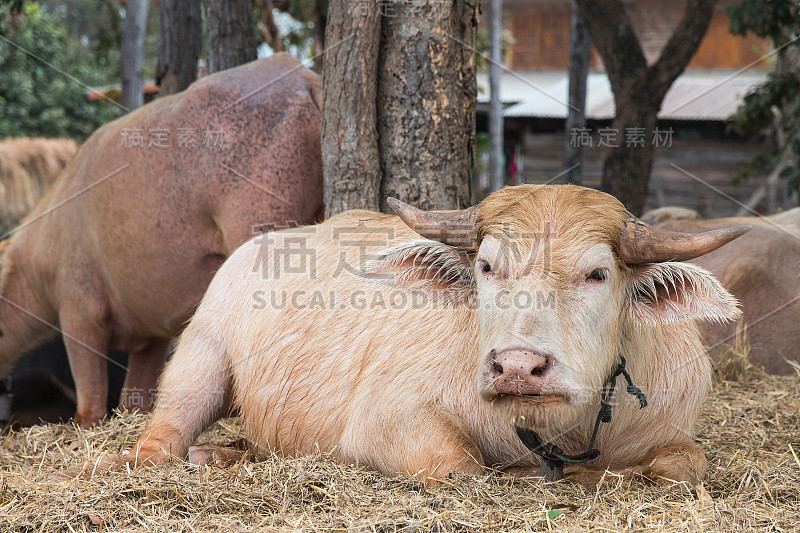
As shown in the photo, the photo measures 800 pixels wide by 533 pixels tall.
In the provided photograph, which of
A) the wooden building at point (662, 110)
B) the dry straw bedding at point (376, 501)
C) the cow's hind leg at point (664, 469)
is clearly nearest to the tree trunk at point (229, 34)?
the dry straw bedding at point (376, 501)

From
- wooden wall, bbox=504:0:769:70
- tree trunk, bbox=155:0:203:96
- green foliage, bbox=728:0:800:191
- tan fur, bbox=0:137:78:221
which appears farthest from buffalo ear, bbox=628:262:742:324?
wooden wall, bbox=504:0:769:70

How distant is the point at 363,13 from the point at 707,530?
3.40 meters

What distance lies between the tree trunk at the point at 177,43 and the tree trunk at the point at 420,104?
3.85 meters

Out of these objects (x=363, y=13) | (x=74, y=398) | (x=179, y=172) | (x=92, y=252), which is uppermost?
(x=363, y=13)

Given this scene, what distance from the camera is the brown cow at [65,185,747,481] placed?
9.27 ft

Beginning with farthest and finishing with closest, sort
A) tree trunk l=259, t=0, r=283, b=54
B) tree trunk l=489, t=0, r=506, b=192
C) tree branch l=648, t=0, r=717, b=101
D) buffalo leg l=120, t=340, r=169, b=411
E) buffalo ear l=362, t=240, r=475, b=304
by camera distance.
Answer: tree trunk l=489, t=0, r=506, b=192
tree trunk l=259, t=0, r=283, b=54
tree branch l=648, t=0, r=717, b=101
buffalo leg l=120, t=340, r=169, b=411
buffalo ear l=362, t=240, r=475, b=304

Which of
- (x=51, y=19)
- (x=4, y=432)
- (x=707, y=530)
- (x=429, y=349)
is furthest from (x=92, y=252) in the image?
(x=51, y=19)

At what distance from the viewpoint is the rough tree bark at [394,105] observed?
471cm

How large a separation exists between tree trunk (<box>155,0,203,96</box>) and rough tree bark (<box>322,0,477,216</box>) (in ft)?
11.9

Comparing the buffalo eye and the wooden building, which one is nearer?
the buffalo eye

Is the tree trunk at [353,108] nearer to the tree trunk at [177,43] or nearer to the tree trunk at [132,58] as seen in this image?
the tree trunk at [177,43]

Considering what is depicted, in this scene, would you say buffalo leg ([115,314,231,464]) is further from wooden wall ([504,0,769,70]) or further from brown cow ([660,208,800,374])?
wooden wall ([504,0,769,70])

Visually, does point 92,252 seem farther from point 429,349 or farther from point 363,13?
point 429,349

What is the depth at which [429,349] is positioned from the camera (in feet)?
11.2
